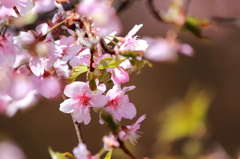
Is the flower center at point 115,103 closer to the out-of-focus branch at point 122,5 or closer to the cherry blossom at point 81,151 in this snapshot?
the cherry blossom at point 81,151

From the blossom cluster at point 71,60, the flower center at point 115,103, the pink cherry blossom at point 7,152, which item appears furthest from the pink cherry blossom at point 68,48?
the pink cherry blossom at point 7,152

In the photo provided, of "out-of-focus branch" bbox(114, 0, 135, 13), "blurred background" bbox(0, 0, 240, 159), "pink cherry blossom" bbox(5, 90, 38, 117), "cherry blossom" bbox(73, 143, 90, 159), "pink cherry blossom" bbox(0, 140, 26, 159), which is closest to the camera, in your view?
"cherry blossom" bbox(73, 143, 90, 159)

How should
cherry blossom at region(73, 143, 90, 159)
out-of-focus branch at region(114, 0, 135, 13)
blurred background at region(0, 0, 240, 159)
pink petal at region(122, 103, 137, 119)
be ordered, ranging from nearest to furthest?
cherry blossom at region(73, 143, 90, 159), pink petal at region(122, 103, 137, 119), out-of-focus branch at region(114, 0, 135, 13), blurred background at region(0, 0, 240, 159)

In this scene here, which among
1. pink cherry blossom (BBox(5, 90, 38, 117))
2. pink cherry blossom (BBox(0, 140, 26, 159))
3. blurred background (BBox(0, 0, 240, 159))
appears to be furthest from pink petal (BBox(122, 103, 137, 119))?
blurred background (BBox(0, 0, 240, 159))

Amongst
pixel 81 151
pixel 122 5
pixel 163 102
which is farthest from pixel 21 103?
pixel 163 102

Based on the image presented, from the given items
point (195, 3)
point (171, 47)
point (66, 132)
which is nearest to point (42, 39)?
point (171, 47)

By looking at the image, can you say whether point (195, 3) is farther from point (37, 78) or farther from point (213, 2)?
point (37, 78)

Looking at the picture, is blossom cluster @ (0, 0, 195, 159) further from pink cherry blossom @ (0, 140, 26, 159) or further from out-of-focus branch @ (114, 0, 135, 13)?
pink cherry blossom @ (0, 140, 26, 159)

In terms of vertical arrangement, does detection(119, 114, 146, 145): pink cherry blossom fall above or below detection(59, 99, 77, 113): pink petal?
below
